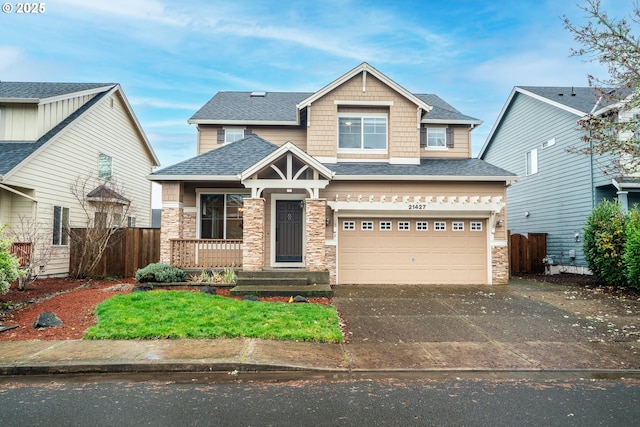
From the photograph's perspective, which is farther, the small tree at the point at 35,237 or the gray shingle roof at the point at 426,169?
the gray shingle roof at the point at 426,169

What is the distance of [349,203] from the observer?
13500 mm

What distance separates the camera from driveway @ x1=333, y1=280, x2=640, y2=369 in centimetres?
639

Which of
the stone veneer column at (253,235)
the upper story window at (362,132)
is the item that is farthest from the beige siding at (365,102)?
the stone veneer column at (253,235)

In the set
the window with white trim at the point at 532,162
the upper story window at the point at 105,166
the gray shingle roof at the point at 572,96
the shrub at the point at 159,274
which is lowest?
the shrub at the point at 159,274

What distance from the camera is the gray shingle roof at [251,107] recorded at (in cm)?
1745

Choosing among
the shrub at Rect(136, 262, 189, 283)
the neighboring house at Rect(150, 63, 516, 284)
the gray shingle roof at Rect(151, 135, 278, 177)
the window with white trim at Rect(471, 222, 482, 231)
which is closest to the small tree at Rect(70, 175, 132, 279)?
the neighboring house at Rect(150, 63, 516, 284)

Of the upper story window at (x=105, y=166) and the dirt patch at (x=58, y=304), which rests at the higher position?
the upper story window at (x=105, y=166)

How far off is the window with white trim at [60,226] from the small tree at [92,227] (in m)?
0.44

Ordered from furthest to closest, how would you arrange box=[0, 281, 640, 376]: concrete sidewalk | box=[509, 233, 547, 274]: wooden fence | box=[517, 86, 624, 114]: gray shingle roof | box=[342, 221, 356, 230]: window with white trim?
box=[509, 233, 547, 274]: wooden fence
box=[517, 86, 624, 114]: gray shingle roof
box=[342, 221, 356, 230]: window with white trim
box=[0, 281, 640, 376]: concrete sidewalk

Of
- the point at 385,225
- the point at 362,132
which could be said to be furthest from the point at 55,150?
the point at 385,225

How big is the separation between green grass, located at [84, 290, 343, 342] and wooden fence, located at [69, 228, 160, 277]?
5.37 m

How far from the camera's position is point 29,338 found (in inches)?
276

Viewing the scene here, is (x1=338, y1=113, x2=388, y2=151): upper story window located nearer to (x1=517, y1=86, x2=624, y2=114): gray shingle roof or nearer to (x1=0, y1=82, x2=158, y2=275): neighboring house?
(x1=517, y1=86, x2=624, y2=114): gray shingle roof

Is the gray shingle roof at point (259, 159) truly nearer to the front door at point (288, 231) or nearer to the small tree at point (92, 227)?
the front door at point (288, 231)
